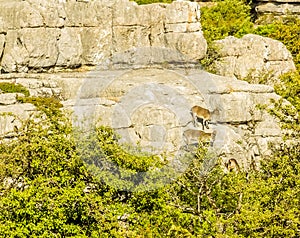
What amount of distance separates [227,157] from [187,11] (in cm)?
1442

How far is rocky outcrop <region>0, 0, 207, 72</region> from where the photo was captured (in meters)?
32.7

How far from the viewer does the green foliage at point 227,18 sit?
4591cm

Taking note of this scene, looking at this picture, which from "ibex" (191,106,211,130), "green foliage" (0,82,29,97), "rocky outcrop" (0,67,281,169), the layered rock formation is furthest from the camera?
"green foliage" (0,82,29,97)

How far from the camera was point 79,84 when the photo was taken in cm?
3038

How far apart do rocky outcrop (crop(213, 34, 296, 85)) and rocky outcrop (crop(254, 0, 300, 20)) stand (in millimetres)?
11194

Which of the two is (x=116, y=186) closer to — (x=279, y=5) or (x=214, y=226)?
(x=214, y=226)

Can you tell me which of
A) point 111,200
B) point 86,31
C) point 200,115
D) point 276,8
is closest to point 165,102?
point 200,115

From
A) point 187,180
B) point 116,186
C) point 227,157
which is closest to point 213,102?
point 227,157

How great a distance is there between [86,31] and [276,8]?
1958 centimetres

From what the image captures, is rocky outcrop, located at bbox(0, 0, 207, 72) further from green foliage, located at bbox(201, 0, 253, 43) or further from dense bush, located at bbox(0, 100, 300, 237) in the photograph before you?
dense bush, located at bbox(0, 100, 300, 237)

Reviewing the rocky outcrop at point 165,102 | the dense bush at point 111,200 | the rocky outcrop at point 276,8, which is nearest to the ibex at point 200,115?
the rocky outcrop at point 165,102

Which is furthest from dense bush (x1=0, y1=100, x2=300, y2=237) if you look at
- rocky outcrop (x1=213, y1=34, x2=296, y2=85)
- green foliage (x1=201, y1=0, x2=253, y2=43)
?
green foliage (x1=201, y1=0, x2=253, y2=43)

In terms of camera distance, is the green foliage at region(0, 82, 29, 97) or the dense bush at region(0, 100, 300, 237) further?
the green foliage at region(0, 82, 29, 97)

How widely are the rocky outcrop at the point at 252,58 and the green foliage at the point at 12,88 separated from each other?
40.4 feet
